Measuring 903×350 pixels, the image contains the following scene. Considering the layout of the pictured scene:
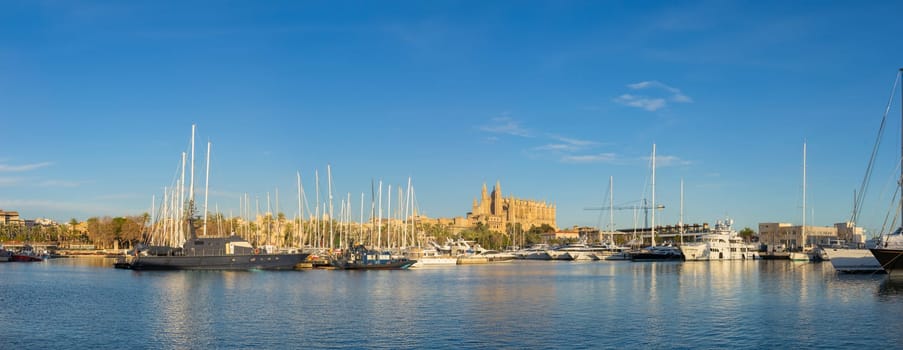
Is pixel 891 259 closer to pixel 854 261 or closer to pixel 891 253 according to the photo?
pixel 891 253

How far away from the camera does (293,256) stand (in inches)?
3777

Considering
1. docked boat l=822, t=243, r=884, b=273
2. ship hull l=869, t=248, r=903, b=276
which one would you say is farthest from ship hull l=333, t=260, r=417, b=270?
ship hull l=869, t=248, r=903, b=276

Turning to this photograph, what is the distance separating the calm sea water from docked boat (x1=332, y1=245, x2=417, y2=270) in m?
25.9

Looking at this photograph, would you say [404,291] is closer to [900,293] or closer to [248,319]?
[248,319]

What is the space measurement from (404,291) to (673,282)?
92.8 feet

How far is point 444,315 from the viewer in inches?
1762

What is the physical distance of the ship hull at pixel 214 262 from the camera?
90625mm

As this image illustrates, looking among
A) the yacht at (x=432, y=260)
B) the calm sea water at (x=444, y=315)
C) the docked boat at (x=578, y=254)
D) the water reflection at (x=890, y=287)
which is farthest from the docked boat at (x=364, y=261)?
the docked boat at (x=578, y=254)

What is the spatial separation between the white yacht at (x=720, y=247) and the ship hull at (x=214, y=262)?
3168 inches

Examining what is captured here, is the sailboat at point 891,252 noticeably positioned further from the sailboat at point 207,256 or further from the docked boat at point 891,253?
the sailboat at point 207,256

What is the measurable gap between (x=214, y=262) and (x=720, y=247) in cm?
9787

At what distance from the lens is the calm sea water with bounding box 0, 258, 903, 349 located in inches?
1384

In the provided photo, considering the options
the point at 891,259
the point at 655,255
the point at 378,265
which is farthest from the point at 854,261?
the point at 655,255

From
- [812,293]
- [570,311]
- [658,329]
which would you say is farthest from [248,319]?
[812,293]
